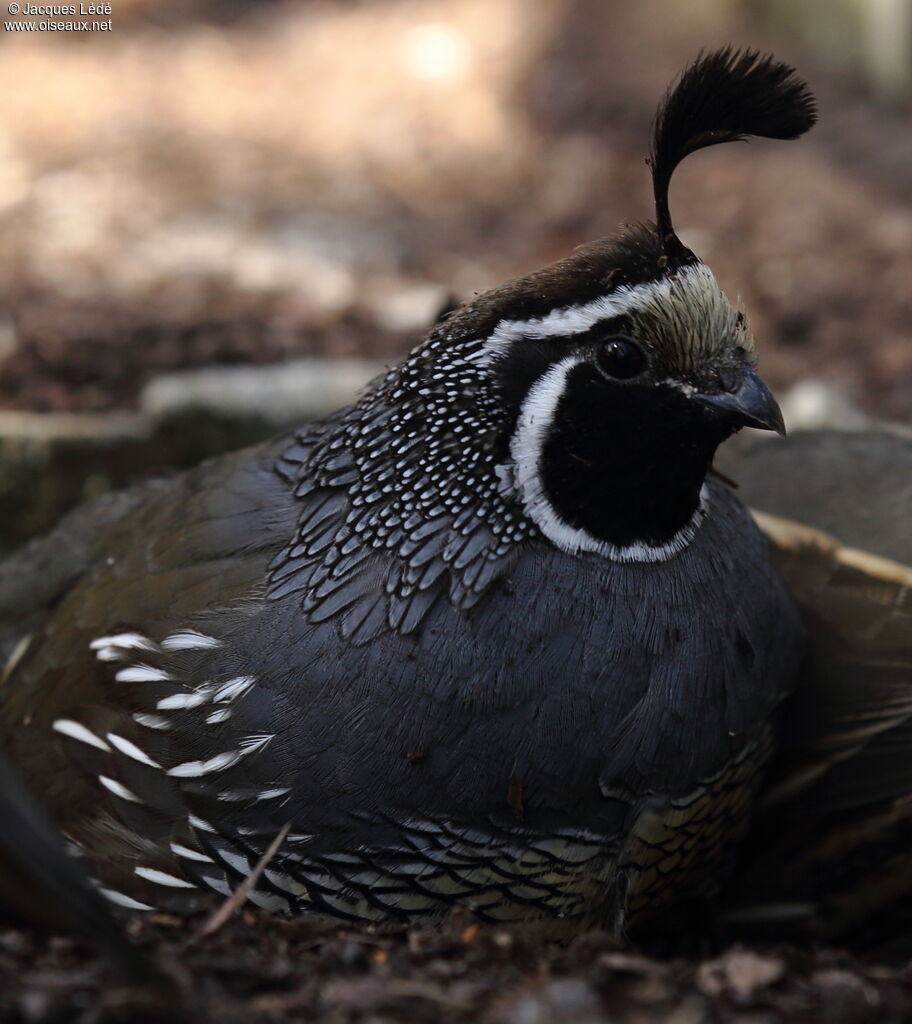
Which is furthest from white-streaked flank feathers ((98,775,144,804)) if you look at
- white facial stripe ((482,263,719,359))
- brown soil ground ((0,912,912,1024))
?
white facial stripe ((482,263,719,359))

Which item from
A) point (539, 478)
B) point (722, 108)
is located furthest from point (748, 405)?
point (722, 108)

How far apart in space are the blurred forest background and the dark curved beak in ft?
8.76

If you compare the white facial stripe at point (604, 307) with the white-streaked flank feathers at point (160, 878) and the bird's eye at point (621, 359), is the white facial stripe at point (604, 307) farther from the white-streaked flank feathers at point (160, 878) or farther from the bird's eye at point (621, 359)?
the white-streaked flank feathers at point (160, 878)

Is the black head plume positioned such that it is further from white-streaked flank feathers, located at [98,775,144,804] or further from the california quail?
white-streaked flank feathers, located at [98,775,144,804]

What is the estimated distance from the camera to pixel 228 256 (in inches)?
289

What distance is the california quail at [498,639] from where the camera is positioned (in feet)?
9.68

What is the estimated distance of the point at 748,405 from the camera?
2.98 m

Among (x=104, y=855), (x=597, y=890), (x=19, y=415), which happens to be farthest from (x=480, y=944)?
(x=19, y=415)

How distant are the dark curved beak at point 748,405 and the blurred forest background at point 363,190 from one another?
267 centimetres

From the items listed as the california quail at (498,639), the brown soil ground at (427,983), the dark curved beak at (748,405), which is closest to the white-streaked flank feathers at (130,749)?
the california quail at (498,639)

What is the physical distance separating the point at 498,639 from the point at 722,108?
4.77ft

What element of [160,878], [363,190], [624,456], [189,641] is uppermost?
[363,190]

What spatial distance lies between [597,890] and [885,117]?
277 inches

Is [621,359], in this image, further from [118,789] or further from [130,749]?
[118,789]
